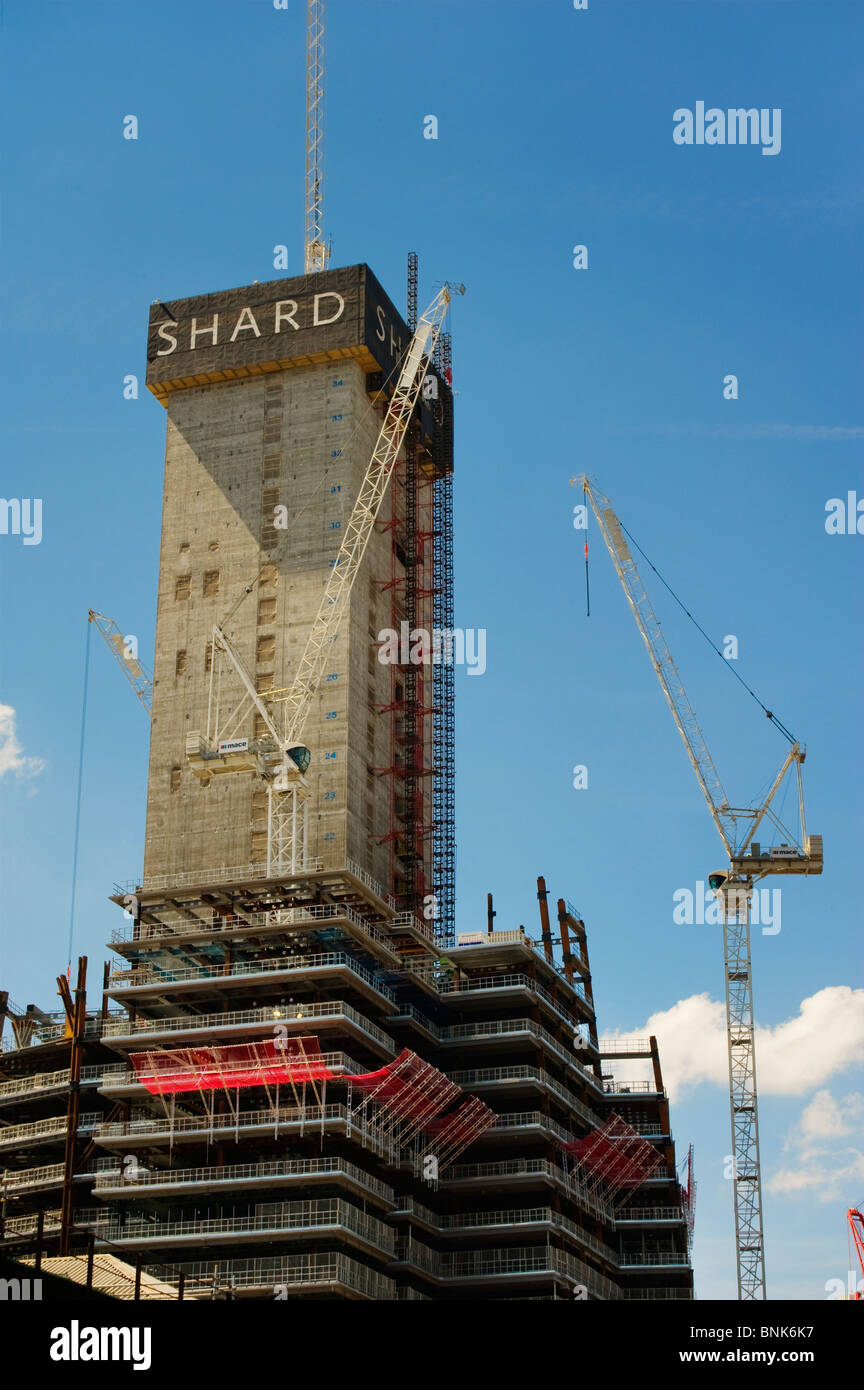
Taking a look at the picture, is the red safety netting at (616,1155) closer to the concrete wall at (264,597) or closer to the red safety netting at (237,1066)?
the concrete wall at (264,597)

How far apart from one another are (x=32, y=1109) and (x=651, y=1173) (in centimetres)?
5503

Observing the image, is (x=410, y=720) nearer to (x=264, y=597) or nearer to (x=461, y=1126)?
(x=264, y=597)

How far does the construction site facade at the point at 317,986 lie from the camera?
434 ft

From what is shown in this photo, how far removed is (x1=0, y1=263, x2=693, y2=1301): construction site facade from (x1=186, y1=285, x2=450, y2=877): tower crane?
3.12 feet

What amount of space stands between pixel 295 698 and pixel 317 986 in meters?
30.7

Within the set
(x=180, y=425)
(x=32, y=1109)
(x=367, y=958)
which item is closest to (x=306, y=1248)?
(x=367, y=958)

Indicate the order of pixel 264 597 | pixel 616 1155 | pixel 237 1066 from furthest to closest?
pixel 264 597
pixel 616 1155
pixel 237 1066

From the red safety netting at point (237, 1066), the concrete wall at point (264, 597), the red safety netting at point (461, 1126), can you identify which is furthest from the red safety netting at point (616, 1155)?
the red safety netting at point (237, 1066)

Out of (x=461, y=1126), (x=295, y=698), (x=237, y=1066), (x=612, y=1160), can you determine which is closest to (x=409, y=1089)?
(x=461, y=1126)

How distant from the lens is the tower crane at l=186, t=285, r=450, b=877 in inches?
6068

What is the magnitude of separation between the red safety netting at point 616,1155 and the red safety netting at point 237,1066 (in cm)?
3026

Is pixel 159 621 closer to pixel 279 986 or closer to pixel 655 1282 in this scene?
pixel 279 986

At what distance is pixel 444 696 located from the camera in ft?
596
